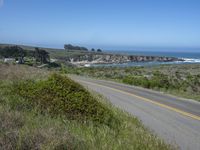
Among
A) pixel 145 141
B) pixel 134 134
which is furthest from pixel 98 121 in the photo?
pixel 145 141

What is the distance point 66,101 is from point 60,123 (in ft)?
6.86

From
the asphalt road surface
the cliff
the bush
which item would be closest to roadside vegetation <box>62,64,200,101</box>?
the asphalt road surface

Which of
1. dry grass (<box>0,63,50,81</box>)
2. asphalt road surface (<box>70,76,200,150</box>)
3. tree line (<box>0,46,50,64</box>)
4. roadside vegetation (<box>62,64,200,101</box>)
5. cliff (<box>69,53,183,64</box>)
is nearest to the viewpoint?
asphalt road surface (<box>70,76,200,150</box>)

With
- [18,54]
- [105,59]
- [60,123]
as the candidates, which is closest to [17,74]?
[60,123]

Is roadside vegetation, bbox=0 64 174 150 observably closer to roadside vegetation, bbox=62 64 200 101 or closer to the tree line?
roadside vegetation, bbox=62 64 200 101

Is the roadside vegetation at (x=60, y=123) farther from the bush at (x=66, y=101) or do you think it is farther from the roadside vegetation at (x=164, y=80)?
the roadside vegetation at (x=164, y=80)

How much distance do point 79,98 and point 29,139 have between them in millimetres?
4334

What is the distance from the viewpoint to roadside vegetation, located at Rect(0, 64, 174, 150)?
267 inches

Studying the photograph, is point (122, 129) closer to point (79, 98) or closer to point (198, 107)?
point (79, 98)

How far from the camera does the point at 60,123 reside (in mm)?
8898

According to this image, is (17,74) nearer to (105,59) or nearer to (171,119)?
(171,119)

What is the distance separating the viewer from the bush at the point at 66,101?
10.4 m

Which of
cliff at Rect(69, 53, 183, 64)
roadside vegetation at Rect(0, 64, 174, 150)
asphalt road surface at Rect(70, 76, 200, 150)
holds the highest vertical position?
roadside vegetation at Rect(0, 64, 174, 150)

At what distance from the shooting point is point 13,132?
6898 millimetres
